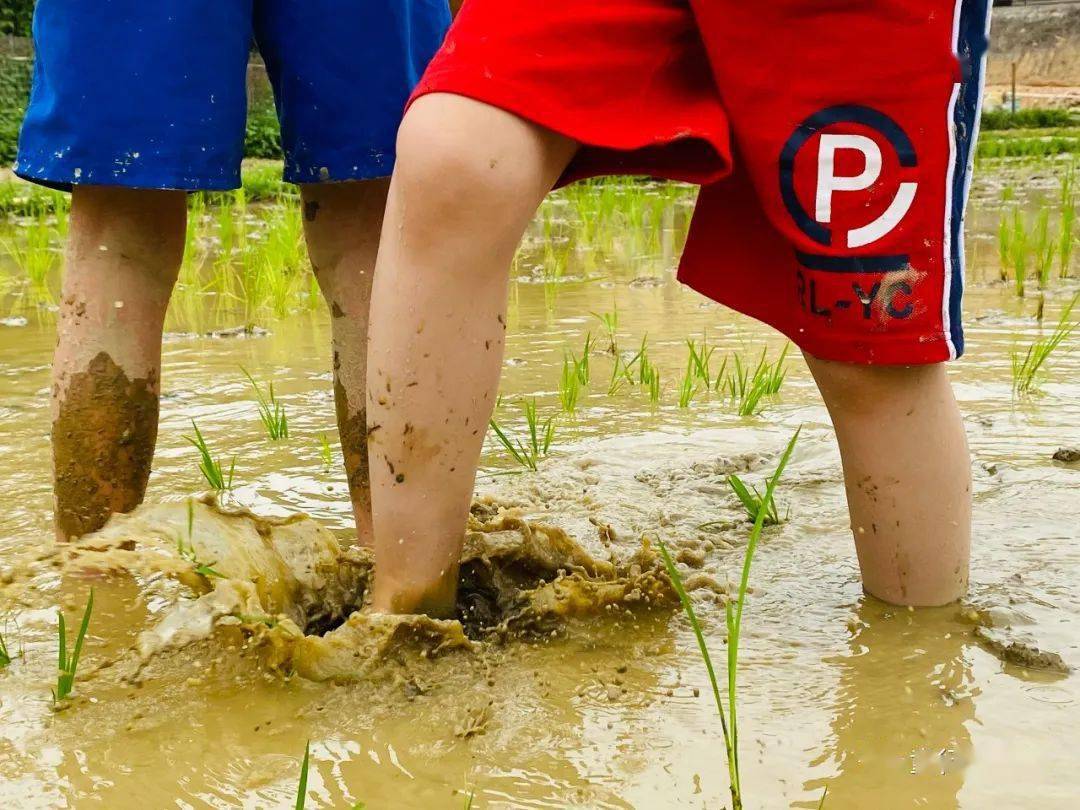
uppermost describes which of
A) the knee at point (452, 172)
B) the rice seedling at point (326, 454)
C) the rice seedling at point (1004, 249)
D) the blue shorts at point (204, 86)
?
the blue shorts at point (204, 86)

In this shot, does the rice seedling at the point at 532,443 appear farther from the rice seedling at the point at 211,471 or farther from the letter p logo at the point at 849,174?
the letter p logo at the point at 849,174

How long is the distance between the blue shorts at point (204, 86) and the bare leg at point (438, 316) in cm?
42

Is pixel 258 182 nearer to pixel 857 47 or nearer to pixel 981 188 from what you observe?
pixel 981 188

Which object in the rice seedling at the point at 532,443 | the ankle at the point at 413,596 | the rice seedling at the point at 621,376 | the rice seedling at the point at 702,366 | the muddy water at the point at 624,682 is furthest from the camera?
the rice seedling at the point at 621,376

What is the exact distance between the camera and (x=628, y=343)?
10.9 ft

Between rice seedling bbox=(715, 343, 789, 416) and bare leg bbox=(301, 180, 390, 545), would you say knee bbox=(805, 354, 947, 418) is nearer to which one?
bare leg bbox=(301, 180, 390, 545)

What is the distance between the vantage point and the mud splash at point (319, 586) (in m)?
1.34

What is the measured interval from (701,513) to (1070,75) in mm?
13720

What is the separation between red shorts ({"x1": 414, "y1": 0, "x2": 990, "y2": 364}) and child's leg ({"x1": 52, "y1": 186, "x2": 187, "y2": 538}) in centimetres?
59

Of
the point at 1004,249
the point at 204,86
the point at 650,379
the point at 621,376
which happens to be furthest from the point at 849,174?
the point at 1004,249

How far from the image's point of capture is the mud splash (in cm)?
134

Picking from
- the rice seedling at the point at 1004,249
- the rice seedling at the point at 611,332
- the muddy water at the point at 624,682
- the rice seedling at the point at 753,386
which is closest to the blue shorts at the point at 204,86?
the muddy water at the point at 624,682

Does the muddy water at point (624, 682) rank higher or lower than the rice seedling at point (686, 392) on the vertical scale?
lower

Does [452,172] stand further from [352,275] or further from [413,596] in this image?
[352,275]
